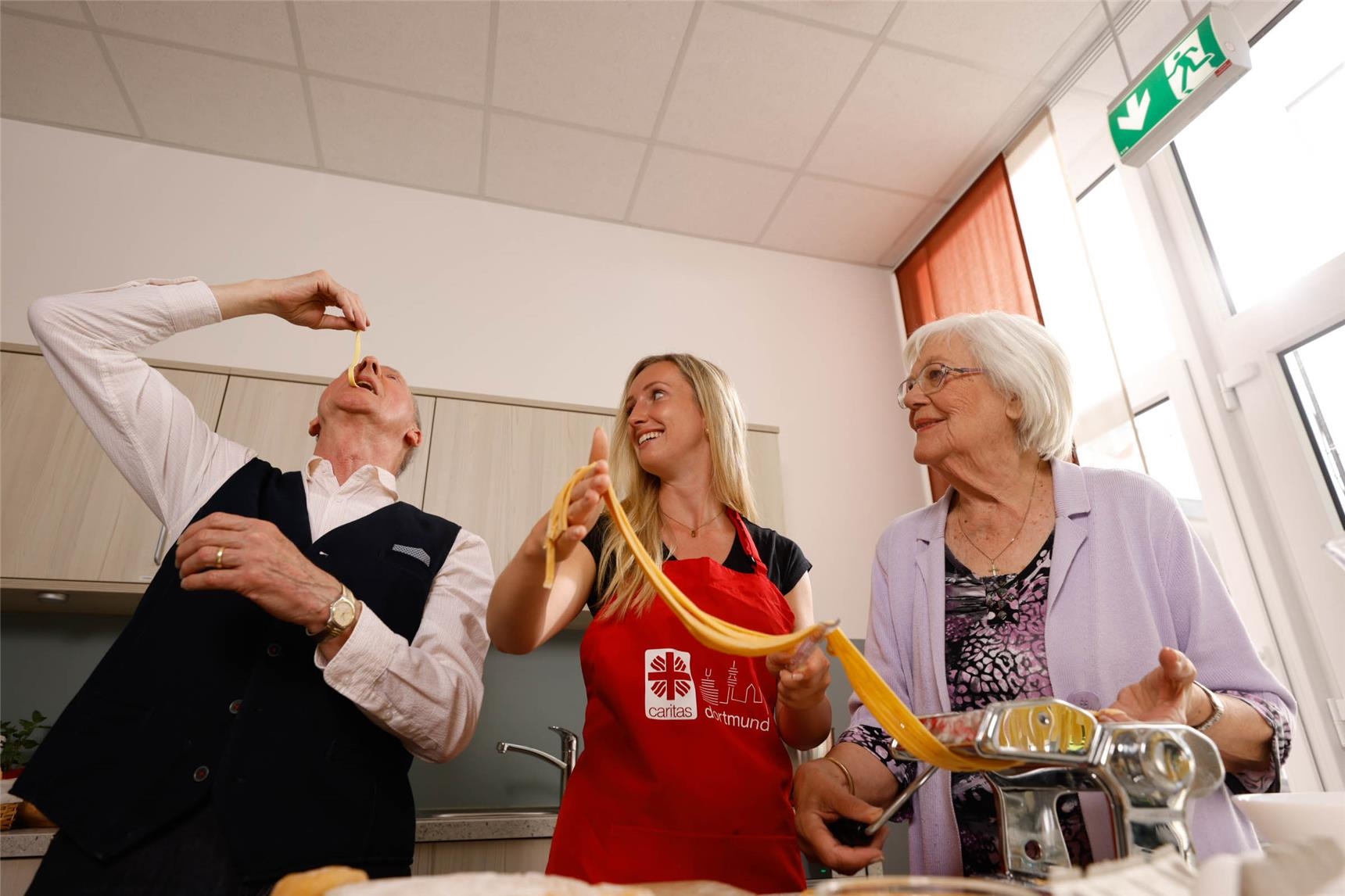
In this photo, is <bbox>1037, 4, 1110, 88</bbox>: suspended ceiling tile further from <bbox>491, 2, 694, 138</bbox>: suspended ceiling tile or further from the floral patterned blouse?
the floral patterned blouse

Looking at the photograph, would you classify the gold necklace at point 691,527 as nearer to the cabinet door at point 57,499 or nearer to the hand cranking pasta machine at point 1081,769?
the hand cranking pasta machine at point 1081,769

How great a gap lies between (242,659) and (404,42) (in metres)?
2.23

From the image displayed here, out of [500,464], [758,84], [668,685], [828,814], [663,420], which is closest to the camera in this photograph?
[828,814]

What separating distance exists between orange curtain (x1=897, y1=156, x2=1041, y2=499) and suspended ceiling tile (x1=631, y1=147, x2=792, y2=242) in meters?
0.76

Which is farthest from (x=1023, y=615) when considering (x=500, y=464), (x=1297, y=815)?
(x=500, y=464)

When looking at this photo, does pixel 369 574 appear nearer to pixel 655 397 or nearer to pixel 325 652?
pixel 325 652

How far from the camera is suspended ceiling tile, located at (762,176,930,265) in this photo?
3.36m

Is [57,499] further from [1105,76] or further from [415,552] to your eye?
[1105,76]

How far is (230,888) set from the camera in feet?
3.53

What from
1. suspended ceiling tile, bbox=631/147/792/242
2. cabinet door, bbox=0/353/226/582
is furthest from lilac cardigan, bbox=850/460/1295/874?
suspended ceiling tile, bbox=631/147/792/242

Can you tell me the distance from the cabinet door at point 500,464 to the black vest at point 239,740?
Answer: 1.10 m

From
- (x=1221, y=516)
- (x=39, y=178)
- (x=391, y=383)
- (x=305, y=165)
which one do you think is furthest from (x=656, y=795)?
(x=39, y=178)

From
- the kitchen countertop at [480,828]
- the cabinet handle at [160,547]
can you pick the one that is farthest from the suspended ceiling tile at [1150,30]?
the cabinet handle at [160,547]

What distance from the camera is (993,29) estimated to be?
2623 millimetres
